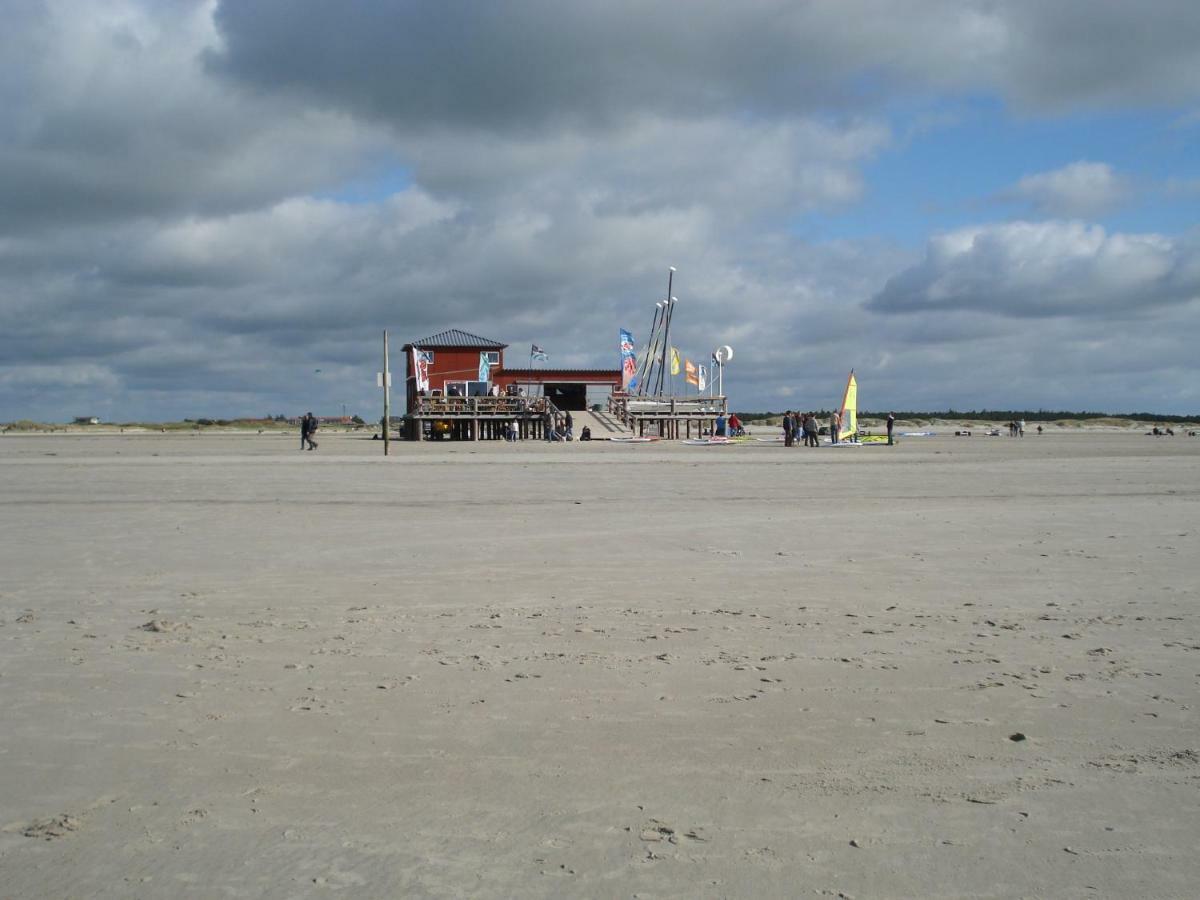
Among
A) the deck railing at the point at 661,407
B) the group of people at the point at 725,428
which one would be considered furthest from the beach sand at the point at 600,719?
the deck railing at the point at 661,407

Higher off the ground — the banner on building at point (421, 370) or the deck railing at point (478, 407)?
the banner on building at point (421, 370)

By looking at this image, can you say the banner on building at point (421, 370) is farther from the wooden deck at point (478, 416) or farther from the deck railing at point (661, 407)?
the deck railing at point (661, 407)

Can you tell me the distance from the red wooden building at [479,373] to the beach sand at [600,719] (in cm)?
5201

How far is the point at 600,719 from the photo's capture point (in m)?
5.11

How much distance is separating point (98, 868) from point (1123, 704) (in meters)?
5.03

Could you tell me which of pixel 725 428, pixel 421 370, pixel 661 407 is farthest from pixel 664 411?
pixel 421 370

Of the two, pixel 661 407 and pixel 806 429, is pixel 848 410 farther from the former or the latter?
pixel 661 407

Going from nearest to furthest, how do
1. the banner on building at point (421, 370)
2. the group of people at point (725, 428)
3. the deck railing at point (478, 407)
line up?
the banner on building at point (421, 370) → the deck railing at point (478, 407) → the group of people at point (725, 428)

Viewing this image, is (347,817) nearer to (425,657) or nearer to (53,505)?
(425,657)

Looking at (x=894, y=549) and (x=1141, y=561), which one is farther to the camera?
(x=894, y=549)

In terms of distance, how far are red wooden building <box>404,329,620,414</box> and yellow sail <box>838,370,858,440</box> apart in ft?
67.0

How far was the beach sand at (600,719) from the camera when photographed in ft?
11.8

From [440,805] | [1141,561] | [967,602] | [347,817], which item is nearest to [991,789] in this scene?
[440,805]

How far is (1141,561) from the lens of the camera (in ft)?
33.6
